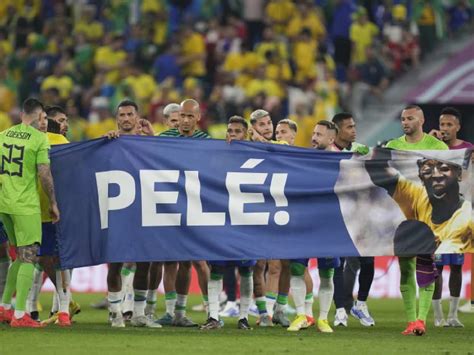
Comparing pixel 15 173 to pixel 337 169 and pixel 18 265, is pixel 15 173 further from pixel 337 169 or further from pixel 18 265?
pixel 337 169

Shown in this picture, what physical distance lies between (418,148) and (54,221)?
3952 mm

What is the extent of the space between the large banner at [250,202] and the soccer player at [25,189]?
364mm

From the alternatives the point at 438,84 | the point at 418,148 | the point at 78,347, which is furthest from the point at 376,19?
the point at 78,347

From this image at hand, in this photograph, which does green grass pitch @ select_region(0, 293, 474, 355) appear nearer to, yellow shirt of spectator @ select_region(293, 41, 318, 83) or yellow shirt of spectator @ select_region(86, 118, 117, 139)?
yellow shirt of spectator @ select_region(86, 118, 117, 139)

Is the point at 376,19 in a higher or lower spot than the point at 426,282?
higher

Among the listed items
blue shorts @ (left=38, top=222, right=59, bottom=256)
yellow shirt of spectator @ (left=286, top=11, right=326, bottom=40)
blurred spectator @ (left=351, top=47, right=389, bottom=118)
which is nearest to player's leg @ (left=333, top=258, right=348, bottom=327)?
blue shorts @ (left=38, top=222, right=59, bottom=256)

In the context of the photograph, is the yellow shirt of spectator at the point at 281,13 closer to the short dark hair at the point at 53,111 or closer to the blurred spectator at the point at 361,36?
the blurred spectator at the point at 361,36

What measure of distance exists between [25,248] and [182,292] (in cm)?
197

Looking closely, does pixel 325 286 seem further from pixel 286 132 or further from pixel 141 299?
pixel 286 132

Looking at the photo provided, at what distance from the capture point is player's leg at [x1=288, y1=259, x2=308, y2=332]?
51.7 feet

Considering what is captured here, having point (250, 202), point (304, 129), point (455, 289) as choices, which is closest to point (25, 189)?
point (250, 202)

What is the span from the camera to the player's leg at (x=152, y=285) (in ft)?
54.4

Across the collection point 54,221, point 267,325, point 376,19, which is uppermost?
point 376,19

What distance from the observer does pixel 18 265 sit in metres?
15.8
